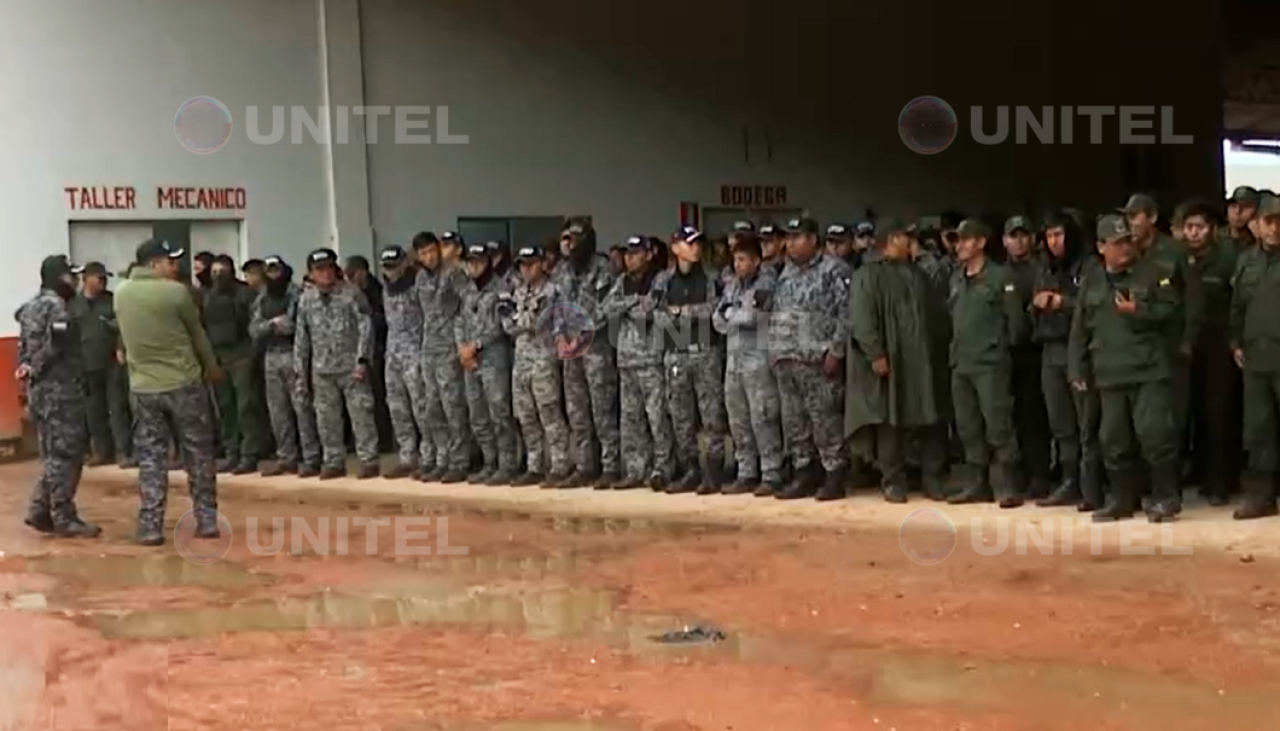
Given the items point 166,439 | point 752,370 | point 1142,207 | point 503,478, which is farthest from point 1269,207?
point 166,439

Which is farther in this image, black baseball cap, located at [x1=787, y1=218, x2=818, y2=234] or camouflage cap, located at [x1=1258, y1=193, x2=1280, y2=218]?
black baseball cap, located at [x1=787, y1=218, x2=818, y2=234]

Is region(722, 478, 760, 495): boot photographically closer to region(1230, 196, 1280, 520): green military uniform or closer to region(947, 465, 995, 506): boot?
region(947, 465, 995, 506): boot

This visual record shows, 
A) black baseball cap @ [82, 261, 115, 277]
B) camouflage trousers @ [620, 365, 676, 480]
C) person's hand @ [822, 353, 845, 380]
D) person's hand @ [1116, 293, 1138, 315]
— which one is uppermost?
black baseball cap @ [82, 261, 115, 277]

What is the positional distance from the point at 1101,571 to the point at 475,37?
1082cm

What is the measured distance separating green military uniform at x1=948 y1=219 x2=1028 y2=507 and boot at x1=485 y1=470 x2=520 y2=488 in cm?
348

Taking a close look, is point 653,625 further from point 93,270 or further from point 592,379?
point 93,270

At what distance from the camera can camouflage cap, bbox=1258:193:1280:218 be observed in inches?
310

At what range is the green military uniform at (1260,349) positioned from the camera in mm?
7895

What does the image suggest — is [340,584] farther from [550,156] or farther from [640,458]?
[550,156]

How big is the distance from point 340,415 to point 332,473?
1.52ft

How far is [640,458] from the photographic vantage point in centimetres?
1029

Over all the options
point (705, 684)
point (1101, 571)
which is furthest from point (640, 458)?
point (705, 684)

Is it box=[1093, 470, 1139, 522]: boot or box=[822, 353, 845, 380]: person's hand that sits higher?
box=[822, 353, 845, 380]: person's hand

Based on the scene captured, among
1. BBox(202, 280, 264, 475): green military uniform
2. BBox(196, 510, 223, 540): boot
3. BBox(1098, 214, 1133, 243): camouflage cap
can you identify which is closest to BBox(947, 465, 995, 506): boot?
BBox(1098, 214, 1133, 243): camouflage cap
